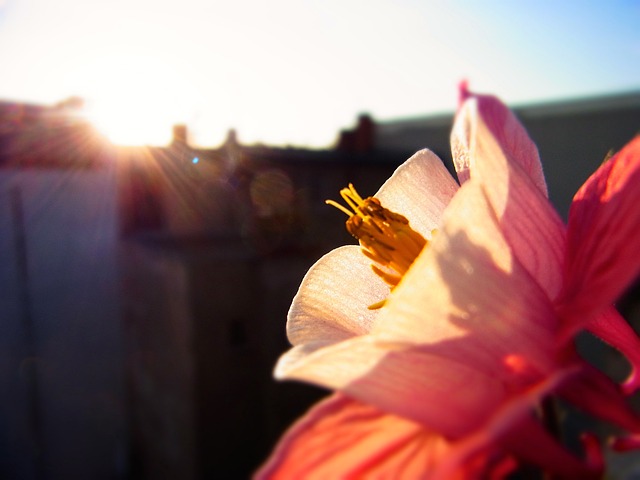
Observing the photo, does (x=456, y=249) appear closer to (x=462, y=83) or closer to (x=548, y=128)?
(x=462, y=83)

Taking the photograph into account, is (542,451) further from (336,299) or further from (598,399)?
(336,299)

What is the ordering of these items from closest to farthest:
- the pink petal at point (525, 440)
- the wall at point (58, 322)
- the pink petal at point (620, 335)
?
1. the pink petal at point (525, 440)
2. the pink petal at point (620, 335)
3. the wall at point (58, 322)

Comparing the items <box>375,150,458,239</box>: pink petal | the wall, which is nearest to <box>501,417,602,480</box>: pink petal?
<box>375,150,458,239</box>: pink petal

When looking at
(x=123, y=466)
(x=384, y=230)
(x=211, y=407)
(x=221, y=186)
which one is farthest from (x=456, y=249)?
(x=123, y=466)

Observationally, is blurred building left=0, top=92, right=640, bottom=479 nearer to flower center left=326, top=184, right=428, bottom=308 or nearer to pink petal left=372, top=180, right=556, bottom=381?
flower center left=326, top=184, right=428, bottom=308

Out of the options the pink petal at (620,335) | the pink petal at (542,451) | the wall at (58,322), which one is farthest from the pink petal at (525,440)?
the wall at (58,322)

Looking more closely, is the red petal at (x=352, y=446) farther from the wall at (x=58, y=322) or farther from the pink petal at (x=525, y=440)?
the wall at (x=58, y=322)

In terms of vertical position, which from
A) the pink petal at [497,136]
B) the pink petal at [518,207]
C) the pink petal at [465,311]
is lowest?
the pink petal at [465,311]
